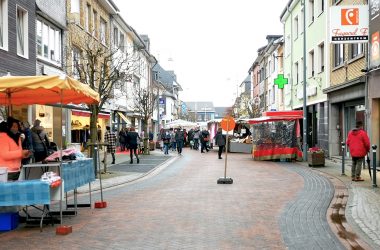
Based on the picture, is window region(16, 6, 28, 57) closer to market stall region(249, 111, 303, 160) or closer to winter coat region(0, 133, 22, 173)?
winter coat region(0, 133, 22, 173)

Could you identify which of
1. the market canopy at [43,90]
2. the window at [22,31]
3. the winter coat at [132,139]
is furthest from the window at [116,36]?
the market canopy at [43,90]

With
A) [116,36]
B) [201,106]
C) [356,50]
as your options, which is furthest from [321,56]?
[201,106]

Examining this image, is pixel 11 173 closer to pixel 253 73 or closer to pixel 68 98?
pixel 68 98

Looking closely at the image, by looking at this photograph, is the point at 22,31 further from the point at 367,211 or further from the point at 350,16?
the point at 367,211

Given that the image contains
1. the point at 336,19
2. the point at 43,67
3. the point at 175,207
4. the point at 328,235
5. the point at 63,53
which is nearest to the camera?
the point at 328,235

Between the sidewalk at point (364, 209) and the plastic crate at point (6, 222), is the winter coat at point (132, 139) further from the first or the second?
the plastic crate at point (6, 222)

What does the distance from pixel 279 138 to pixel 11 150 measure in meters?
Answer: 17.0

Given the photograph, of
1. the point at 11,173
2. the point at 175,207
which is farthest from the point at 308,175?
the point at 11,173

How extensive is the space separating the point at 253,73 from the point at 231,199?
5546 centimetres

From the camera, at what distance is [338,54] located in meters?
23.2

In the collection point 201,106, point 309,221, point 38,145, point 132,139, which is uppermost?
point 201,106

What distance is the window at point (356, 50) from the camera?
19.4 metres

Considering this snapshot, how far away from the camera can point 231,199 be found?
435 inches

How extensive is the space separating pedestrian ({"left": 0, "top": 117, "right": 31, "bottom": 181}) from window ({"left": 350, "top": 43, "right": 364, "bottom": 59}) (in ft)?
47.9
